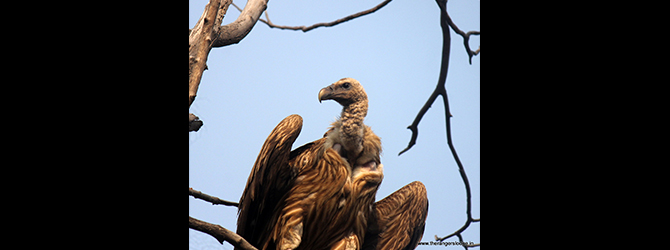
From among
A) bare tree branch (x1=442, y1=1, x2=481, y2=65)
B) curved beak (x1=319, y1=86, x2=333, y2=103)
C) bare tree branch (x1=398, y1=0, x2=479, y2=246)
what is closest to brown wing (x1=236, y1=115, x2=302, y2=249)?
curved beak (x1=319, y1=86, x2=333, y2=103)

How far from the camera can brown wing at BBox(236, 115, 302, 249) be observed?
1.63 meters

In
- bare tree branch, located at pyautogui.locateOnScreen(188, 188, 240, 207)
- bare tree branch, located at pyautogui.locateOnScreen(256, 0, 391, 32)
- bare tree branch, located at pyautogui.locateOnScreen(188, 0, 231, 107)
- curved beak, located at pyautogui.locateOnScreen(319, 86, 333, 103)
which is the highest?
bare tree branch, located at pyautogui.locateOnScreen(256, 0, 391, 32)

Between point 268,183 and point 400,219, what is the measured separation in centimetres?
57

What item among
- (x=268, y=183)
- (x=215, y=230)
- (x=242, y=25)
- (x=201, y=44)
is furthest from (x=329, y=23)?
(x=215, y=230)

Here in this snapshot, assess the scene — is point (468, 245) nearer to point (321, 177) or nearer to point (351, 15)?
point (321, 177)

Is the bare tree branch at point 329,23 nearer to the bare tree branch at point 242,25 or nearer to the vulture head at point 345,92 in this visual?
the bare tree branch at point 242,25

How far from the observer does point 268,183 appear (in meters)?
1.68

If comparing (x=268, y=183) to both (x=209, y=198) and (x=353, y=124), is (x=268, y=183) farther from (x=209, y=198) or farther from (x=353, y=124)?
(x=353, y=124)

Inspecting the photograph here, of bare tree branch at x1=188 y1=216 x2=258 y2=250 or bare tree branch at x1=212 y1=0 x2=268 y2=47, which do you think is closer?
bare tree branch at x1=188 y1=216 x2=258 y2=250

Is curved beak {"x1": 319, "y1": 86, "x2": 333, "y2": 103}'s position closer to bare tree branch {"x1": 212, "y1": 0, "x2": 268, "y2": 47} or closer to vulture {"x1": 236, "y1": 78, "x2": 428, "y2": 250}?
vulture {"x1": 236, "y1": 78, "x2": 428, "y2": 250}

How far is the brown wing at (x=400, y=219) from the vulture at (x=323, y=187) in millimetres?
82

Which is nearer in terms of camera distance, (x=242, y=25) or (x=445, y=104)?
(x=242, y=25)

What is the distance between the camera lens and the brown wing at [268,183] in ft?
5.36
